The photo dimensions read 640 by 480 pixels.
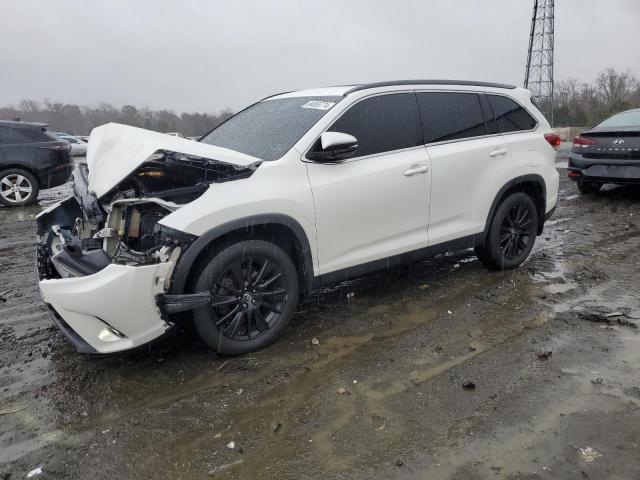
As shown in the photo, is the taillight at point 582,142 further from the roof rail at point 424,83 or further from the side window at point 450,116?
the side window at point 450,116

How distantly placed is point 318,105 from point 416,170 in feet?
3.07

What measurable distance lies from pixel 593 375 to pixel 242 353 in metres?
2.24

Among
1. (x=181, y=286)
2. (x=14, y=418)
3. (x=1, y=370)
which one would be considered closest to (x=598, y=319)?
(x=181, y=286)

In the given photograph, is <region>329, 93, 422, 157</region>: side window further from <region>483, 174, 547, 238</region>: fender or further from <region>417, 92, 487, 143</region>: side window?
<region>483, 174, 547, 238</region>: fender

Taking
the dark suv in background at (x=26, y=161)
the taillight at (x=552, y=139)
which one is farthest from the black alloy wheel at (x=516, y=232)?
the dark suv in background at (x=26, y=161)

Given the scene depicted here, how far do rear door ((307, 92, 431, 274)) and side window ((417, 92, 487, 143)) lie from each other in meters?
0.12

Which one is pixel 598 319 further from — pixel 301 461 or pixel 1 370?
pixel 1 370

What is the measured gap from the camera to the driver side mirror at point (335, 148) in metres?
3.54

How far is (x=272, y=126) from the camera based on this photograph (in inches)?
163

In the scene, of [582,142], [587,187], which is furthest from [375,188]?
[587,187]

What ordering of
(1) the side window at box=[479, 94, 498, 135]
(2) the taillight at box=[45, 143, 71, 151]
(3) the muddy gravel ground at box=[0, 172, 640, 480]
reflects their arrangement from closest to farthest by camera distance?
(3) the muddy gravel ground at box=[0, 172, 640, 480], (1) the side window at box=[479, 94, 498, 135], (2) the taillight at box=[45, 143, 71, 151]

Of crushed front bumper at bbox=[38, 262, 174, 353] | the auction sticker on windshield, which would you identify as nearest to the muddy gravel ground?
crushed front bumper at bbox=[38, 262, 174, 353]

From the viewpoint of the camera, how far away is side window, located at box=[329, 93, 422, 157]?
3.97 m

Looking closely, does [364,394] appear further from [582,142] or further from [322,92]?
[582,142]
